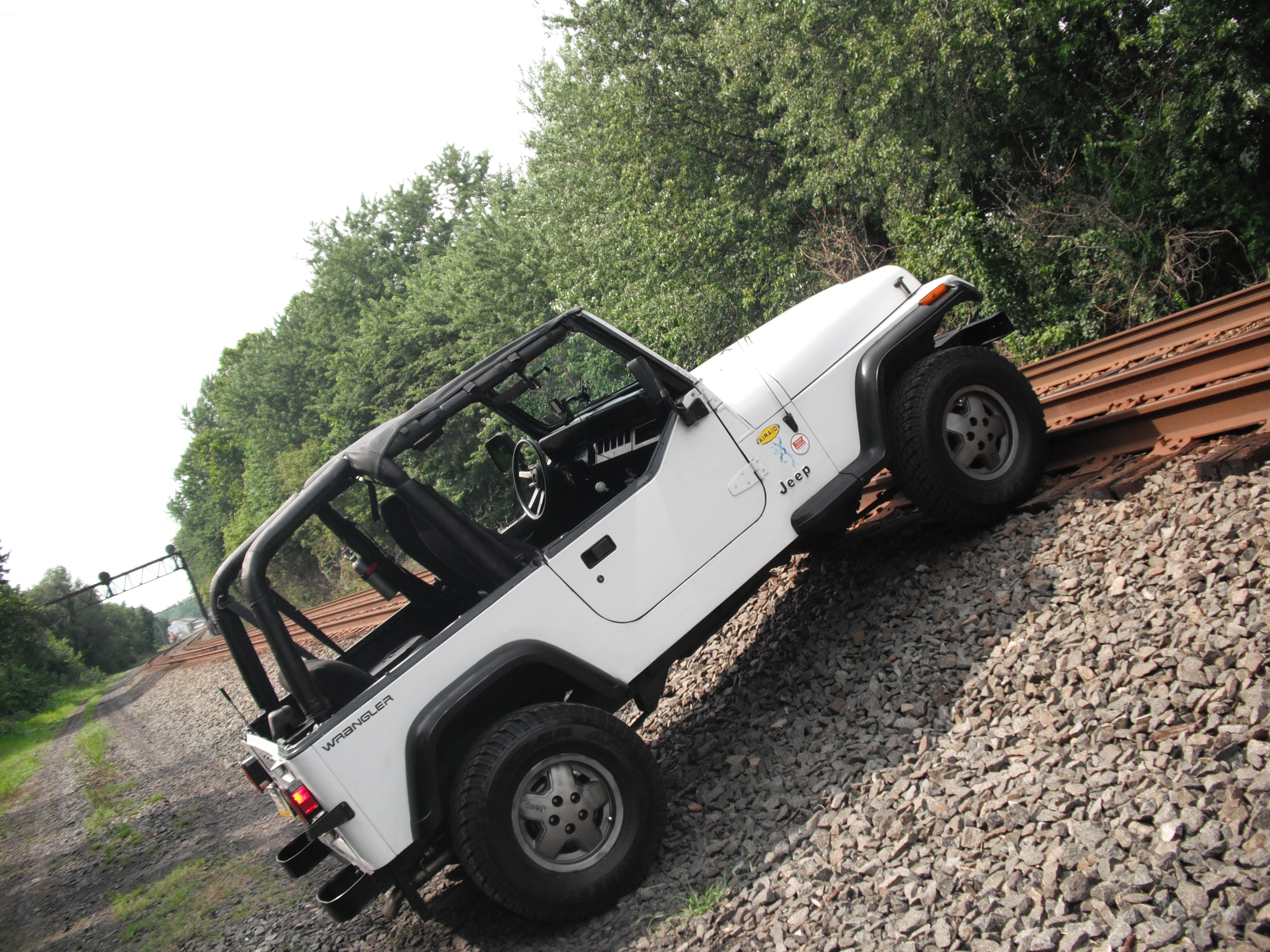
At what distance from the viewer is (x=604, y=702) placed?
159 inches

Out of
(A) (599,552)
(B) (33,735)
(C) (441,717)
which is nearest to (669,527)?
(A) (599,552)

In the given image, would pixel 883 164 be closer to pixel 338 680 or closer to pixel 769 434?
pixel 769 434

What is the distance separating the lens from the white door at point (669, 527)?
388 centimetres

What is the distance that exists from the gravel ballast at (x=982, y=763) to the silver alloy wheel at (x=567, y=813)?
0.32m

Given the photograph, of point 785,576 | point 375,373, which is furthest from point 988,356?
point 375,373

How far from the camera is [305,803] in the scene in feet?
11.2

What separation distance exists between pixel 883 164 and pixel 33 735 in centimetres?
3291

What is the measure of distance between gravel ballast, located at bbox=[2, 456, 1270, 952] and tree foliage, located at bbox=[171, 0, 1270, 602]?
2085mm

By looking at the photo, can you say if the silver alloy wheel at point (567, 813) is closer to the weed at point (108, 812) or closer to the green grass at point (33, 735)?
the weed at point (108, 812)

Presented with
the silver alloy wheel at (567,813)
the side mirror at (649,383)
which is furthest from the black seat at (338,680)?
the side mirror at (649,383)

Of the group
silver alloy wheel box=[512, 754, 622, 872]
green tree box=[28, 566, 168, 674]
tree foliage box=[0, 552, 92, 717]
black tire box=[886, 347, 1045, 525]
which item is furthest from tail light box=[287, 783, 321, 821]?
green tree box=[28, 566, 168, 674]

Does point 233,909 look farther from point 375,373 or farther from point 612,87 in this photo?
point 375,373

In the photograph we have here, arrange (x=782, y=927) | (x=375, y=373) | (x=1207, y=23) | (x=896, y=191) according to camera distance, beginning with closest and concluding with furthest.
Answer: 1. (x=782, y=927)
2. (x=1207, y=23)
3. (x=896, y=191)
4. (x=375, y=373)

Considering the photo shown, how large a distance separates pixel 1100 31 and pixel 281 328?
175ft
